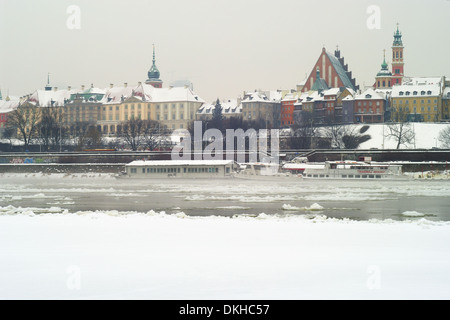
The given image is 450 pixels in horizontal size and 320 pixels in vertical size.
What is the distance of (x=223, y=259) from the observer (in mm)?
7648

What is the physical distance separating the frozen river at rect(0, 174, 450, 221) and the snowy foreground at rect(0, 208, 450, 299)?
6.49ft

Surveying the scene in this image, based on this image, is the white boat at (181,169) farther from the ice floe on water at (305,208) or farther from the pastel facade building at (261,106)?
the pastel facade building at (261,106)

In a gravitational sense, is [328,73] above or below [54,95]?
above

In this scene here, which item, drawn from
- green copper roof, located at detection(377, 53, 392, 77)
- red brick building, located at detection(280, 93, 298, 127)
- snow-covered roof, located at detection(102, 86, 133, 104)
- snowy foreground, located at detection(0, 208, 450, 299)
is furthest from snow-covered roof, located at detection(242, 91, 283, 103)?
snowy foreground, located at detection(0, 208, 450, 299)

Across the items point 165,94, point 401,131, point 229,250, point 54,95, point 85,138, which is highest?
point 165,94

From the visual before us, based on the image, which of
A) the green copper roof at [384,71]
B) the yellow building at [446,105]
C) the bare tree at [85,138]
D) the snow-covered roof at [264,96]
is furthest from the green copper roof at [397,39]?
the bare tree at [85,138]

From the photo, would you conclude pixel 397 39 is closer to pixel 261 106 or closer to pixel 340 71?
pixel 340 71

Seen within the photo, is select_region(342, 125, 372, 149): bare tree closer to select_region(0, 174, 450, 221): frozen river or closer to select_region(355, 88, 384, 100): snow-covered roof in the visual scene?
select_region(355, 88, 384, 100): snow-covered roof

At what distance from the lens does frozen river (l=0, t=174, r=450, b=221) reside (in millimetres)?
13501

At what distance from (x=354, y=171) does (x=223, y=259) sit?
18314 mm

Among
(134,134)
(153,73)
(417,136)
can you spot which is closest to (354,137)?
(417,136)

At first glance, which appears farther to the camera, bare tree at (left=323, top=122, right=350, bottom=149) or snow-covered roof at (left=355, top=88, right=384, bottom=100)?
snow-covered roof at (left=355, top=88, right=384, bottom=100)

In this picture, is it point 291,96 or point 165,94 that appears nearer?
point 291,96

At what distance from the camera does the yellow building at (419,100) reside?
4394 centimetres
